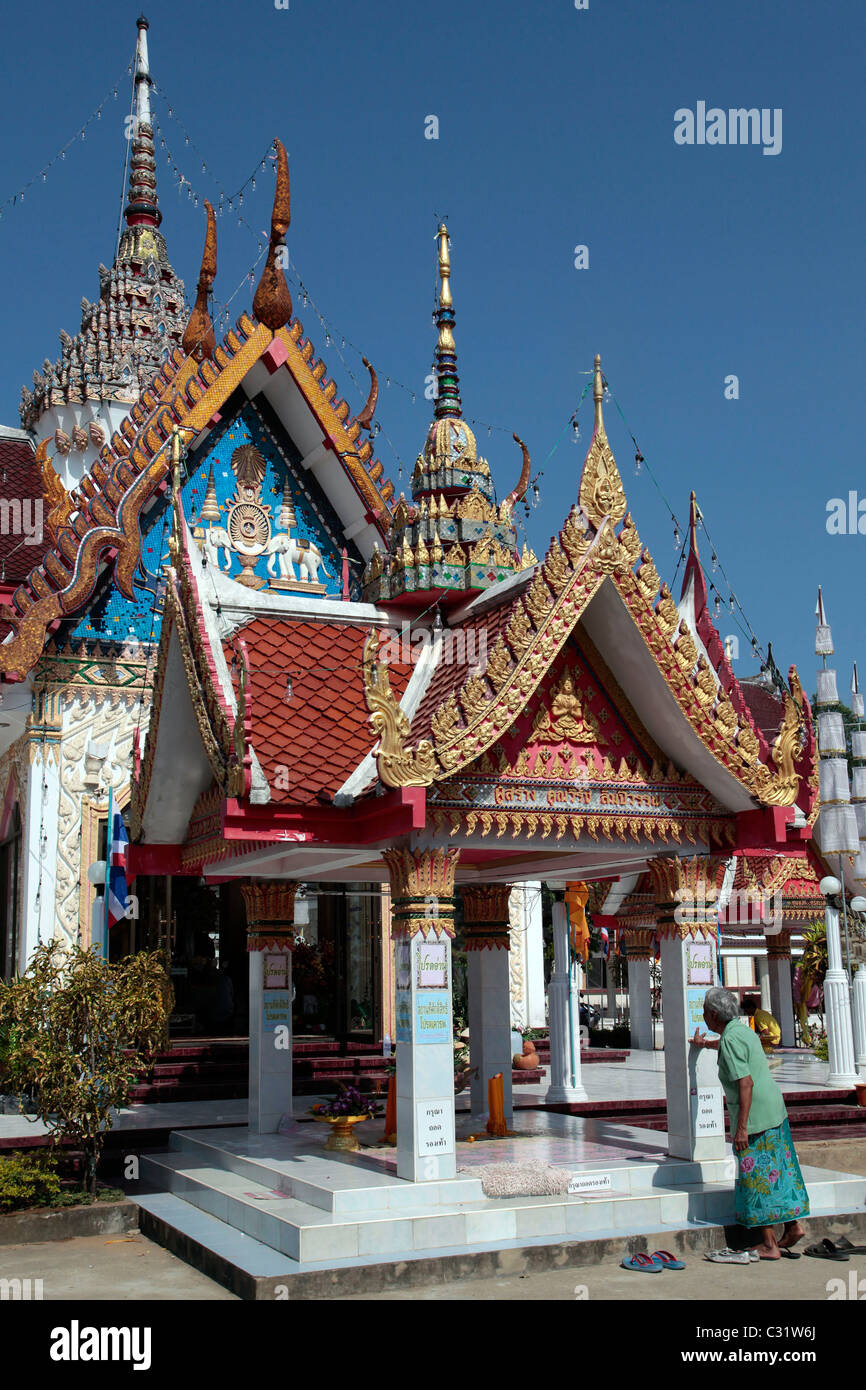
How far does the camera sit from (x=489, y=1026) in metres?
11.0

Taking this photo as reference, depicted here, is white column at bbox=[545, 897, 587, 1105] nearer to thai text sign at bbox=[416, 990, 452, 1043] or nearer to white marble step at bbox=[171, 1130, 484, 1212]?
white marble step at bbox=[171, 1130, 484, 1212]

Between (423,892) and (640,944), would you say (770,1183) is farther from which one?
(640,944)

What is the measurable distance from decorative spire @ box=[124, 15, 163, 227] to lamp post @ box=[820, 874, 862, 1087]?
16606 mm

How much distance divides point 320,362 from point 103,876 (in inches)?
267

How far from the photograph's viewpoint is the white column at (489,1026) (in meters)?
10.9

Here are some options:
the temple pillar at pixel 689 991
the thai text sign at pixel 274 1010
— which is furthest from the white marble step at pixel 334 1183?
the temple pillar at pixel 689 991

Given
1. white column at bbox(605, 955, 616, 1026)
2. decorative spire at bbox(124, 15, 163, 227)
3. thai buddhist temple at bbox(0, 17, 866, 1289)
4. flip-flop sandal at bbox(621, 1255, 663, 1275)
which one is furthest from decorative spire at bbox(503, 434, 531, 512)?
white column at bbox(605, 955, 616, 1026)

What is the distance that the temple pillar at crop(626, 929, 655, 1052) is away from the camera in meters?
20.0

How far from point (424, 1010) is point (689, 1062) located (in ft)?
6.45

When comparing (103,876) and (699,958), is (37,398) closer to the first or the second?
(103,876)

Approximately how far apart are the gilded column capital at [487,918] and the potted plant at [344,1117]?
1.69 meters

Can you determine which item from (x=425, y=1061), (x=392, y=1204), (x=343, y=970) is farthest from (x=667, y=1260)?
(x=343, y=970)

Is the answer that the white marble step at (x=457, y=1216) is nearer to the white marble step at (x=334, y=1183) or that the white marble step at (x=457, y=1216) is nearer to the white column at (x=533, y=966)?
the white marble step at (x=334, y=1183)
